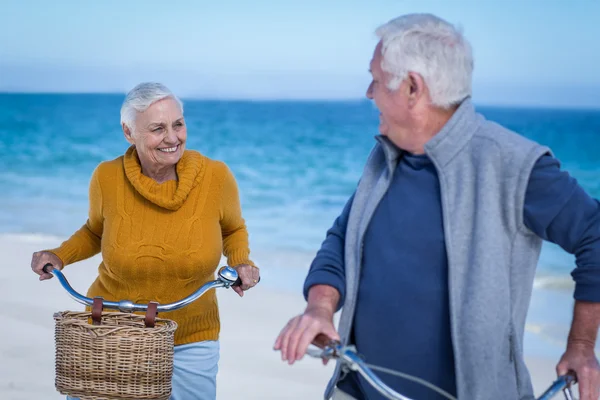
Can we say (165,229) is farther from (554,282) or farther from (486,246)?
(554,282)

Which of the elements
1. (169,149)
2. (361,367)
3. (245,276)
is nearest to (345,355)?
(361,367)

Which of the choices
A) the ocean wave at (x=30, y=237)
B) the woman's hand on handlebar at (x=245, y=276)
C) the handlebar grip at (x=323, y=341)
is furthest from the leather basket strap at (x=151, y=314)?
the ocean wave at (x=30, y=237)

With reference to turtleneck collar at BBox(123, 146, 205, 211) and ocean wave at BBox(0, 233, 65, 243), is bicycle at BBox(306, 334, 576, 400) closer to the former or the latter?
turtleneck collar at BBox(123, 146, 205, 211)

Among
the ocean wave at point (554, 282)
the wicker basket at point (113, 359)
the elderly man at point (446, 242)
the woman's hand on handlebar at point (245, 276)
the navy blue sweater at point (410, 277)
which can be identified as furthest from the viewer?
the ocean wave at point (554, 282)

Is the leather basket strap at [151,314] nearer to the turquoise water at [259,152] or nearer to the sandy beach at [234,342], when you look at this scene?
the sandy beach at [234,342]

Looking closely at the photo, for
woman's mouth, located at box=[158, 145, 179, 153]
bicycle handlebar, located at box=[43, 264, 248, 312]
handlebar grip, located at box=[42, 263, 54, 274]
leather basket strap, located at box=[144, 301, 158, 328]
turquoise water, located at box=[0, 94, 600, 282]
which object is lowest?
leather basket strap, located at box=[144, 301, 158, 328]

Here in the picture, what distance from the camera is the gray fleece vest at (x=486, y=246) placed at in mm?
2472

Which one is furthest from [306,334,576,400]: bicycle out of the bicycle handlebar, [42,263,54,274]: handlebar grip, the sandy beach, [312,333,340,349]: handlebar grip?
the sandy beach

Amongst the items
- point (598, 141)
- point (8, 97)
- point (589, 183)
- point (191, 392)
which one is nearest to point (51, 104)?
point (8, 97)

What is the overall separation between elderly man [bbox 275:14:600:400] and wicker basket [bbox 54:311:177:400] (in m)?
0.84

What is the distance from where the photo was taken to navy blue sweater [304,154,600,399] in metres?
2.54

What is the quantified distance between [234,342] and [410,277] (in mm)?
4684

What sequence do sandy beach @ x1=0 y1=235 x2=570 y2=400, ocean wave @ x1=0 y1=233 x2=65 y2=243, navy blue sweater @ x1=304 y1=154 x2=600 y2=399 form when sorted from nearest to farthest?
navy blue sweater @ x1=304 y1=154 x2=600 y2=399
sandy beach @ x1=0 y1=235 x2=570 y2=400
ocean wave @ x1=0 y1=233 x2=65 y2=243

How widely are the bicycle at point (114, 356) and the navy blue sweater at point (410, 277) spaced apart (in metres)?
0.83
